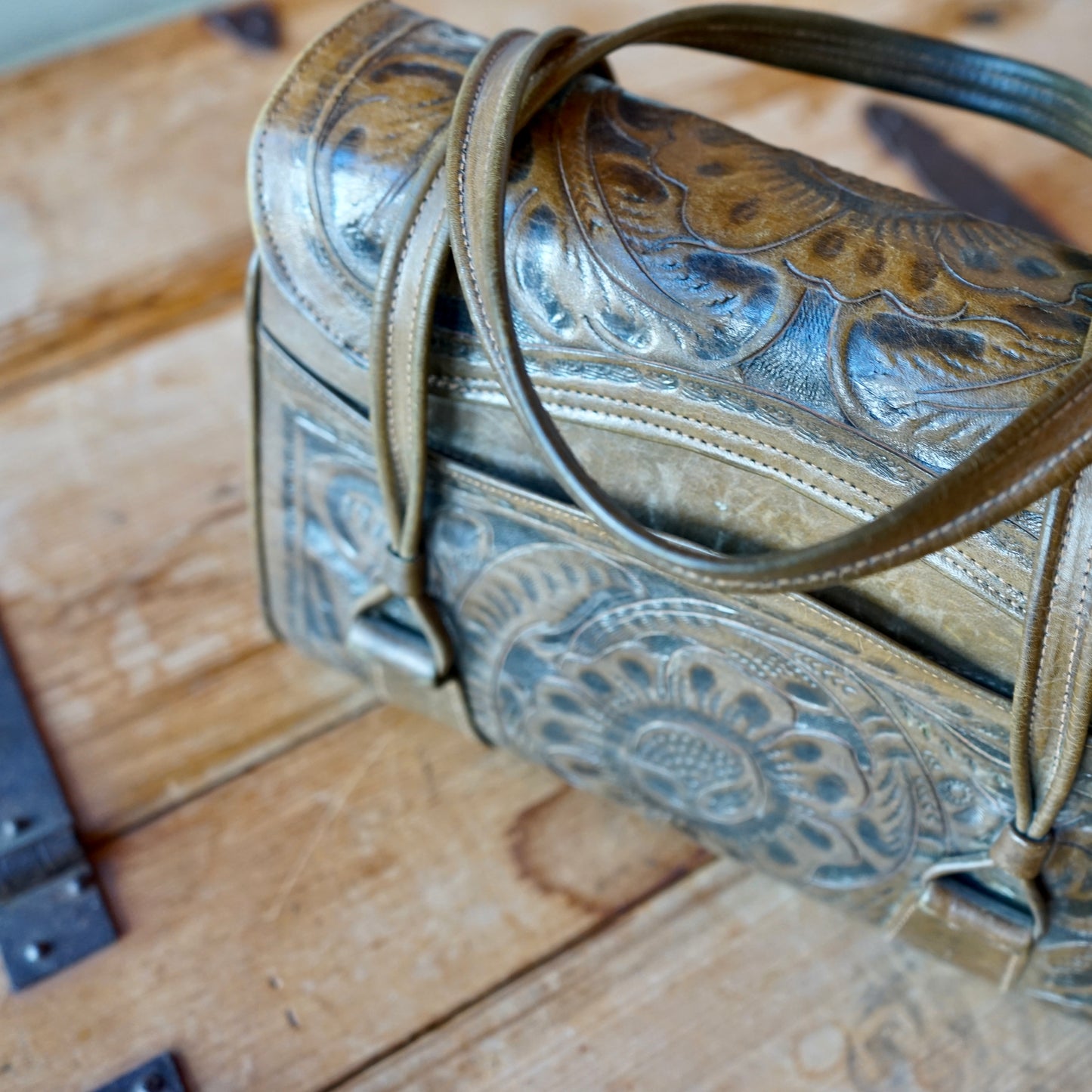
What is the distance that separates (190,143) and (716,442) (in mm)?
880

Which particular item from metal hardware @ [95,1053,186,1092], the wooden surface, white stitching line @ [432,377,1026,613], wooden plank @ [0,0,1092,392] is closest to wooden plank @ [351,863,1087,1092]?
the wooden surface

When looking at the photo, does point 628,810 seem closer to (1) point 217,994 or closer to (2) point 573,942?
(2) point 573,942

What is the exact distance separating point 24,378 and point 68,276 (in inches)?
5.0

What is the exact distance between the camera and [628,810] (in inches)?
33.5

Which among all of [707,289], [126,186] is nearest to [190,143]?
[126,186]

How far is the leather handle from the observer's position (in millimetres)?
519

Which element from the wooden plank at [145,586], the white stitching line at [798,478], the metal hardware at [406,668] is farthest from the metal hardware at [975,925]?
the wooden plank at [145,586]

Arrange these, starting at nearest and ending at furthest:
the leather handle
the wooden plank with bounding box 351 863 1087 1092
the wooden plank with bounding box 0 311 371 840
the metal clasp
A: the leather handle → the metal clasp → the wooden plank with bounding box 351 863 1087 1092 → the wooden plank with bounding box 0 311 371 840

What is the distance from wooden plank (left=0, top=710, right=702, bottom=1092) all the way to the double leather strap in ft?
0.49

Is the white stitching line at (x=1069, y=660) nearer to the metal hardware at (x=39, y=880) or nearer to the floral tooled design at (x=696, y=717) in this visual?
the floral tooled design at (x=696, y=717)

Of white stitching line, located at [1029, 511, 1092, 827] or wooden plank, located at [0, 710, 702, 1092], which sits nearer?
white stitching line, located at [1029, 511, 1092, 827]

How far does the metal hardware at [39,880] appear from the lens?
79 centimetres

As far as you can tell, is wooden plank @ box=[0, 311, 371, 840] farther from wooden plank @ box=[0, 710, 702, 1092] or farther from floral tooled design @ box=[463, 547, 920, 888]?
floral tooled design @ box=[463, 547, 920, 888]

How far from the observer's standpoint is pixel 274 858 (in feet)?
2.74
